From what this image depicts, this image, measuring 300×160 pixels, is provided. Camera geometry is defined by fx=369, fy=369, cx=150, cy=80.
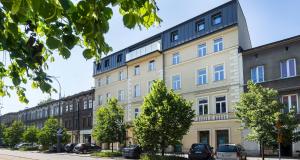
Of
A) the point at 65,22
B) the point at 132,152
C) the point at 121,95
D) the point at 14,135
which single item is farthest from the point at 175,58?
the point at 14,135

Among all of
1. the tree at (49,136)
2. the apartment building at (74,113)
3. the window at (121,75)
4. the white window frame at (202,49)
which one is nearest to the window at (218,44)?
the white window frame at (202,49)

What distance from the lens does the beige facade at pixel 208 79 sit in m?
34.4

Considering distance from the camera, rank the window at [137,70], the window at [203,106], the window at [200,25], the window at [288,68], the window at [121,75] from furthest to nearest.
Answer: the window at [121,75] → the window at [137,70] → the window at [200,25] → the window at [203,106] → the window at [288,68]

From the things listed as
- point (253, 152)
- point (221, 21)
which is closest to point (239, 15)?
point (221, 21)

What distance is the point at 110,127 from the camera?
126 feet

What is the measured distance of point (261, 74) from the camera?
3256 centimetres

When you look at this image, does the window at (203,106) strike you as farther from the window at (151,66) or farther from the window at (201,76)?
the window at (151,66)

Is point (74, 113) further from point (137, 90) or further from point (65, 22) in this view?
point (65, 22)

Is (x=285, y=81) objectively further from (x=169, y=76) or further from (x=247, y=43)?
(x=169, y=76)

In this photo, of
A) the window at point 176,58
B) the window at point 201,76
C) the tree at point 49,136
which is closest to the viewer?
the window at point 201,76

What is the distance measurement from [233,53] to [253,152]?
9259 mm

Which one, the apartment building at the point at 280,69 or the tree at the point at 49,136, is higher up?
the apartment building at the point at 280,69

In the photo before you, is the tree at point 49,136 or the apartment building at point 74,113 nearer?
the tree at point 49,136

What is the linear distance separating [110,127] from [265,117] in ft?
60.4
